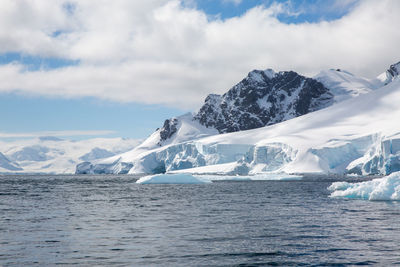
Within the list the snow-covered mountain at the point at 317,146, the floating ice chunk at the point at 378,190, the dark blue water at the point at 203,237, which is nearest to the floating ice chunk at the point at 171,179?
the floating ice chunk at the point at 378,190

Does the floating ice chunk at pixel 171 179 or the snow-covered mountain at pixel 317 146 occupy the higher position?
the snow-covered mountain at pixel 317 146

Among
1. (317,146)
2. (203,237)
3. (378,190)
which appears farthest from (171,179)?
(317,146)

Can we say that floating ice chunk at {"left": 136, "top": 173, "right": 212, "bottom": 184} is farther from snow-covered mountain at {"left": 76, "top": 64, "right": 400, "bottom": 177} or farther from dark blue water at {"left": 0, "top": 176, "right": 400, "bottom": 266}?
dark blue water at {"left": 0, "top": 176, "right": 400, "bottom": 266}

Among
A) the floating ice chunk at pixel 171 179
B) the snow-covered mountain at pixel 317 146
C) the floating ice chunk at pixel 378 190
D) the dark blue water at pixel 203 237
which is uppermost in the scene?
the snow-covered mountain at pixel 317 146

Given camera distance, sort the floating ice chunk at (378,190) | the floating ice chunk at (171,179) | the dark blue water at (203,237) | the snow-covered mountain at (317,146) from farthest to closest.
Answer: the snow-covered mountain at (317,146) → the floating ice chunk at (171,179) → the floating ice chunk at (378,190) → the dark blue water at (203,237)

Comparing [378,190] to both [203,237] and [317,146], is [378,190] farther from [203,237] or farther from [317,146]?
[317,146]

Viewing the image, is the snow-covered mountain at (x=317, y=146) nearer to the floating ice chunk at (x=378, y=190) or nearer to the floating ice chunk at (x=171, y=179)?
the floating ice chunk at (x=171, y=179)

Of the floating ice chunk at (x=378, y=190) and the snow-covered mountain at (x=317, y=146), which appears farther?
the snow-covered mountain at (x=317, y=146)

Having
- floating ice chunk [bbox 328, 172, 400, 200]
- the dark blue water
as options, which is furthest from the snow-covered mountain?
the dark blue water

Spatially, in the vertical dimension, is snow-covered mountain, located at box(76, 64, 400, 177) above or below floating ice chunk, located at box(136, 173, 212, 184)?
above

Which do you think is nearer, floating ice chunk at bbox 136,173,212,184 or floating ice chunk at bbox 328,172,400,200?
floating ice chunk at bbox 328,172,400,200

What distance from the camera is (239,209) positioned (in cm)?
3397

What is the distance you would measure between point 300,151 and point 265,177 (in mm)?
33436

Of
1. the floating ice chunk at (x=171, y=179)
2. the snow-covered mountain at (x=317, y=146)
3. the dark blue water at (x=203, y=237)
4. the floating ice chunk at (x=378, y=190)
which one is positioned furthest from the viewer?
the snow-covered mountain at (x=317, y=146)
